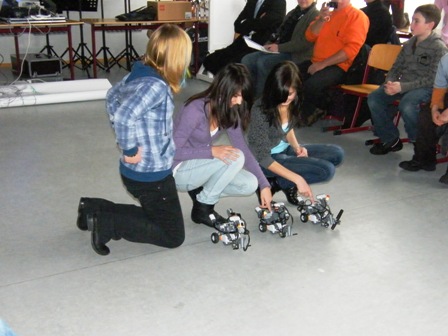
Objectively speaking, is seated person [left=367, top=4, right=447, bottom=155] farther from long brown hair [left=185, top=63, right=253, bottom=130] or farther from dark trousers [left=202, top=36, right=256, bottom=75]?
dark trousers [left=202, top=36, right=256, bottom=75]

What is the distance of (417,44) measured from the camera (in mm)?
4312

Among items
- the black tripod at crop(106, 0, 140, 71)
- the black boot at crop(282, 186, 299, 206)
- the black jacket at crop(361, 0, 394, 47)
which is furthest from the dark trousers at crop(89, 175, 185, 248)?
the black tripod at crop(106, 0, 140, 71)

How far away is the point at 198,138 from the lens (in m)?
2.87

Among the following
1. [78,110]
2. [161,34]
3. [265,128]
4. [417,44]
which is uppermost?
[161,34]

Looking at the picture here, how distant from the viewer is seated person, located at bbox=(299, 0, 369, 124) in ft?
15.8

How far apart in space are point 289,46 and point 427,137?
1.90 meters

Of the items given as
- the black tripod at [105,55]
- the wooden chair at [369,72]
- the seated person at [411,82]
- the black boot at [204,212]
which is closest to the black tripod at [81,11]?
the black tripod at [105,55]

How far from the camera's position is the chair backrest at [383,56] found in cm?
473

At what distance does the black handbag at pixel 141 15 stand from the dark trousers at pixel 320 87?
292 centimetres

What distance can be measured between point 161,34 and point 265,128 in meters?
0.84

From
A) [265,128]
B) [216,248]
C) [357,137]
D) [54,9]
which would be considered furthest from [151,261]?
[54,9]

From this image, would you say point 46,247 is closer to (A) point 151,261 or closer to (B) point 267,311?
(A) point 151,261

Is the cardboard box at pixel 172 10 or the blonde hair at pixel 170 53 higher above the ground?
the blonde hair at pixel 170 53

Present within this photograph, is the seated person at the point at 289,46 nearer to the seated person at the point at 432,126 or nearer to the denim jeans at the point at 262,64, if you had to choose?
the denim jeans at the point at 262,64
